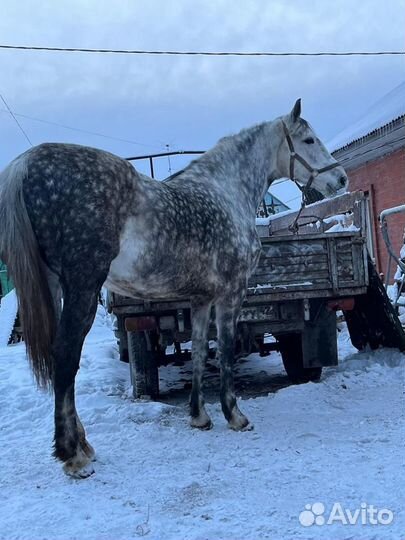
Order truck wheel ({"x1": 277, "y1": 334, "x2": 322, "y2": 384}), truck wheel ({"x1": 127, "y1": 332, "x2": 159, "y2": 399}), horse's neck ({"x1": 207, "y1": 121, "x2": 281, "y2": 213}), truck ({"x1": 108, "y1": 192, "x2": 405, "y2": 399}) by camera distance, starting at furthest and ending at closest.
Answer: truck wheel ({"x1": 277, "y1": 334, "x2": 322, "y2": 384}) → truck wheel ({"x1": 127, "y1": 332, "x2": 159, "y2": 399}) → truck ({"x1": 108, "y1": 192, "x2": 405, "y2": 399}) → horse's neck ({"x1": 207, "y1": 121, "x2": 281, "y2": 213})

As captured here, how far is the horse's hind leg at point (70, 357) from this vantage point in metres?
3.02

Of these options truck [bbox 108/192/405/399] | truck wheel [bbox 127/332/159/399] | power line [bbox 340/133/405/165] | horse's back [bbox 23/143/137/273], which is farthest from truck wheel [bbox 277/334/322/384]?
power line [bbox 340/133/405/165]

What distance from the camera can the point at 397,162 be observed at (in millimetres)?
12516

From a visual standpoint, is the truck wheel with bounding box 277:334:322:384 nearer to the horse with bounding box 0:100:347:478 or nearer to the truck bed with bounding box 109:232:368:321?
the truck bed with bounding box 109:232:368:321

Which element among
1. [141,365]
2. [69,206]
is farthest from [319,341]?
[69,206]

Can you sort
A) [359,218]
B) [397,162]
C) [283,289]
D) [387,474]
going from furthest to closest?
[397,162] < [359,218] < [283,289] < [387,474]

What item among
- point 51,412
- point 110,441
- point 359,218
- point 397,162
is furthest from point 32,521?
point 397,162

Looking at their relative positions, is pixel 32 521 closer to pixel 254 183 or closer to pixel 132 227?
pixel 132 227

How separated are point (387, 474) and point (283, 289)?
2.34 meters

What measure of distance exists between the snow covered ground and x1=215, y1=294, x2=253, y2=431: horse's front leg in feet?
0.63

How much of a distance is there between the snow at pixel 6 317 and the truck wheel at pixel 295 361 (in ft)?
19.3

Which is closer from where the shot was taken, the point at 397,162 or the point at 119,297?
the point at 119,297

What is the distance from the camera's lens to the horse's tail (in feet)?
9.70

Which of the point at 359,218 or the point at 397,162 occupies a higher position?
the point at 397,162
